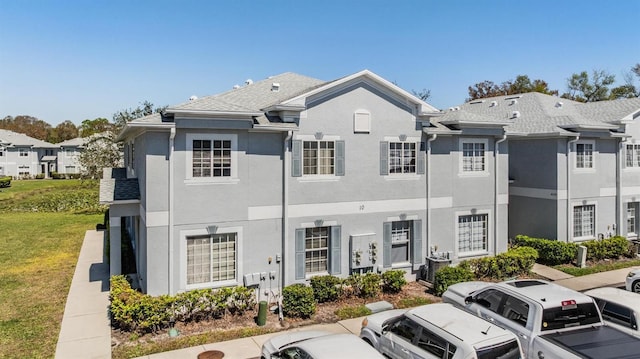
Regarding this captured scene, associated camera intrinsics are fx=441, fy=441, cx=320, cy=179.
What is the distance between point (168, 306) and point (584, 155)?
65.8 ft

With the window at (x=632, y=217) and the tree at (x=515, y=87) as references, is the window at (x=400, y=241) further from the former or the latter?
the tree at (x=515, y=87)

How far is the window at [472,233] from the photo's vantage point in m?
18.6

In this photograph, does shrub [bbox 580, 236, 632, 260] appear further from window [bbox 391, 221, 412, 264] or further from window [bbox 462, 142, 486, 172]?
window [bbox 391, 221, 412, 264]

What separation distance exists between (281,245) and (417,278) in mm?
5876

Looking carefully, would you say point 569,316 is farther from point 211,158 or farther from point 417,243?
point 211,158

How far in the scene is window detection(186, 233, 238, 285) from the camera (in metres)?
14.1

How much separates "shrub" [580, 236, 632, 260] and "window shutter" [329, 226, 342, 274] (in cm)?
1240

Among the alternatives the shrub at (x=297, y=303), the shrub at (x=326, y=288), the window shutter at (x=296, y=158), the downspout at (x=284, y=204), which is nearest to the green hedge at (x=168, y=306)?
the shrub at (x=297, y=303)

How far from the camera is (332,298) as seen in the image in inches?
592

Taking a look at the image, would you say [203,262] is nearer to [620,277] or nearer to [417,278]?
[417,278]

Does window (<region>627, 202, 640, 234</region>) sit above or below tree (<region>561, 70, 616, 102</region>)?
below

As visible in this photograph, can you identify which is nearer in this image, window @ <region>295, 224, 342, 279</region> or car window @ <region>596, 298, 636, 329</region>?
car window @ <region>596, 298, 636, 329</region>

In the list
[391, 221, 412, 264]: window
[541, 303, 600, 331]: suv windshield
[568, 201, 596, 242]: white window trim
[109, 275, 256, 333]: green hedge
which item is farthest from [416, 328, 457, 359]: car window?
[568, 201, 596, 242]: white window trim

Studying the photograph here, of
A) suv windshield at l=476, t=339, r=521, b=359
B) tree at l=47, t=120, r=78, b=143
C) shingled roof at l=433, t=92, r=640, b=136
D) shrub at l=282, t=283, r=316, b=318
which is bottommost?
shrub at l=282, t=283, r=316, b=318
